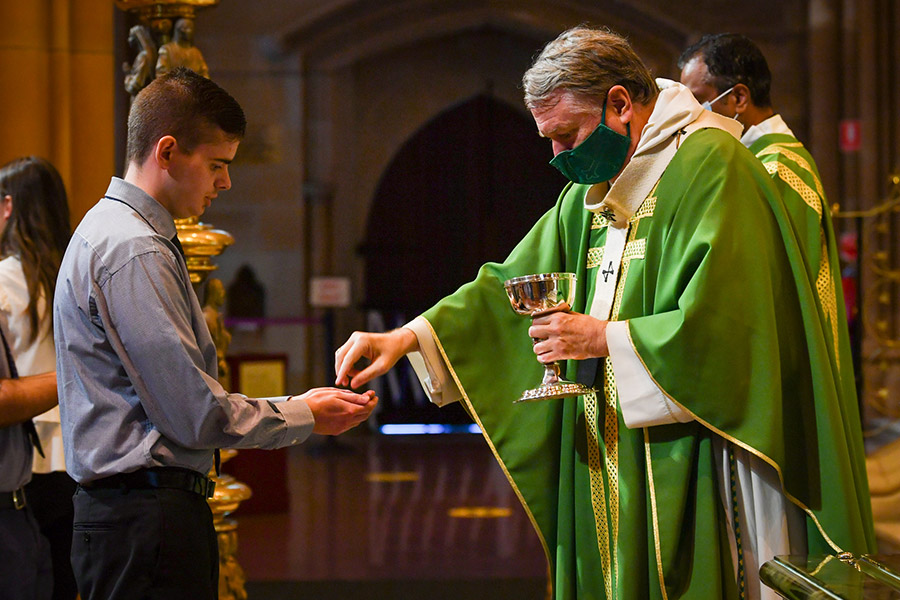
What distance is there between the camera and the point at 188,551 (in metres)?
1.96

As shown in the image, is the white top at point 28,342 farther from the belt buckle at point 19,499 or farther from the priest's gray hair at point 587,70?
the priest's gray hair at point 587,70

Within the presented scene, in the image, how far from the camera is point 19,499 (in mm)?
2748

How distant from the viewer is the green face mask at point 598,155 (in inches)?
89.2

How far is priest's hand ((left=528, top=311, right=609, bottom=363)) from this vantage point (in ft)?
7.04

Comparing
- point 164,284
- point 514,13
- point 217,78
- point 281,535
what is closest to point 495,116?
point 514,13

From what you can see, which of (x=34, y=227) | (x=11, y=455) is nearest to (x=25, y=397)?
(x=11, y=455)

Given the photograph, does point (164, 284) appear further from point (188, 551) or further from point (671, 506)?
point (671, 506)

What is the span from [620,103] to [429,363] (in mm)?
731

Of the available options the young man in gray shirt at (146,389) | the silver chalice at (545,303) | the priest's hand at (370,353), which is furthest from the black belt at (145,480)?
the silver chalice at (545,303)

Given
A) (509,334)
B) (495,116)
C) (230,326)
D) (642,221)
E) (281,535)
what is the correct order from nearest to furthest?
(642,221) → (509,334) → (281,535) → (230,326) → (495,116)

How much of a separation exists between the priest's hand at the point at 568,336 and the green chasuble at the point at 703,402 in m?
0.08

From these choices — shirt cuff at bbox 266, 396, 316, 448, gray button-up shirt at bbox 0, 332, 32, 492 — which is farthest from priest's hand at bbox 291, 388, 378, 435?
gray button-up shirt at bbox 0, 332, 32, 492

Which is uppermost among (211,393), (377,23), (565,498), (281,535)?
(377,23)

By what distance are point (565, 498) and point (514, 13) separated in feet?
25.7
